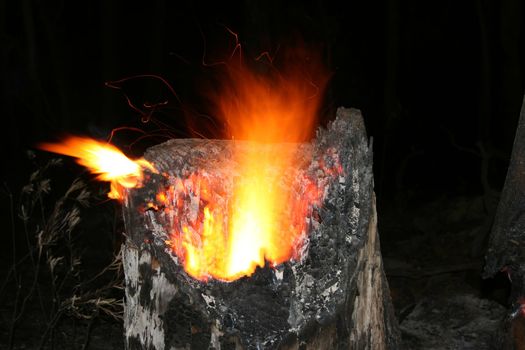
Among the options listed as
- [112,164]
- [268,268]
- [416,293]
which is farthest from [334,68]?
[268,268]

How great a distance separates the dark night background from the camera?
9188mm

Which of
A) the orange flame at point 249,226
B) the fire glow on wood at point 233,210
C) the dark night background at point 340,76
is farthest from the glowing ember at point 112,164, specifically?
the dark night background at point 340,76

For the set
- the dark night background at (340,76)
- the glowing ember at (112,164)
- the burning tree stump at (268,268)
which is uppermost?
the dark night background at (340,76)

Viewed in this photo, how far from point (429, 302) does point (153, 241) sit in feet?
12.7

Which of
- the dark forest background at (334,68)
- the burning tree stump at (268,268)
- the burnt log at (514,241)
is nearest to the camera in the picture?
the burning tree stump at (268,268)

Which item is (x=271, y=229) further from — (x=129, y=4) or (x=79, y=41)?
(x=129, y=4)

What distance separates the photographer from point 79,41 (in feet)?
63.6

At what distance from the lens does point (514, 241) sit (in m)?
3.26

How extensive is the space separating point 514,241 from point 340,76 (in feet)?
36.0

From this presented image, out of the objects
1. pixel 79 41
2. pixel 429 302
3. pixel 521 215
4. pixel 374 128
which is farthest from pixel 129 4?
pixel 521 215

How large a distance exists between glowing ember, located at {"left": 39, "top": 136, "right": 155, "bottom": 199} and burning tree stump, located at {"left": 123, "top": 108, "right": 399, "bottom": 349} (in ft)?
0.16

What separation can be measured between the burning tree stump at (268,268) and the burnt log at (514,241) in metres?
0.82

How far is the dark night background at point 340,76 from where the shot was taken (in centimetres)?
919

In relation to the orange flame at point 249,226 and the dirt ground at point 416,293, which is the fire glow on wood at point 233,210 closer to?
the orange flame at point 249,226
